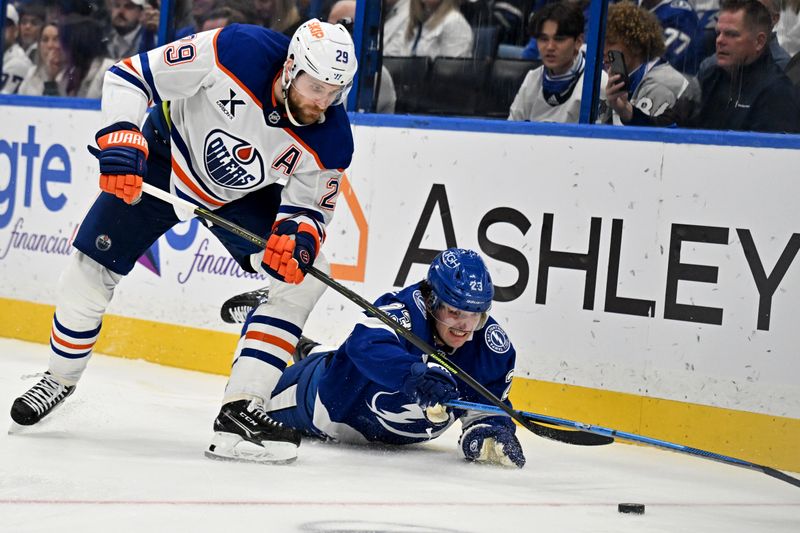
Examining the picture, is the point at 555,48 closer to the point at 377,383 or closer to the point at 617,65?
the point at 617,65

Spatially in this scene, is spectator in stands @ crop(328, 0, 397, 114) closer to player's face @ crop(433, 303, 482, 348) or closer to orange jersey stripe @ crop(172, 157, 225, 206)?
orange jersey stripe @ crop(172, 157, 225, 206)

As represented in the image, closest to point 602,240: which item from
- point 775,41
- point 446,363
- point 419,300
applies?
point 775,41

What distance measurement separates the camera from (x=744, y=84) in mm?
4117

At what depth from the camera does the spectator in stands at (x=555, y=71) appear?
447cm

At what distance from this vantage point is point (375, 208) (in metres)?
4.77

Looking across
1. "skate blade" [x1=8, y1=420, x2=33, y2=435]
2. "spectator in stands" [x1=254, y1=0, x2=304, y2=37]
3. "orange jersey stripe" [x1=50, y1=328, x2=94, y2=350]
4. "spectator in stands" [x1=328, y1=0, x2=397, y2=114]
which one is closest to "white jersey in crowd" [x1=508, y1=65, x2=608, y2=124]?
"spectator in stands" [x1=328, y1=0, x2=397, y2=114]

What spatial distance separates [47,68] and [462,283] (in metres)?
3.51

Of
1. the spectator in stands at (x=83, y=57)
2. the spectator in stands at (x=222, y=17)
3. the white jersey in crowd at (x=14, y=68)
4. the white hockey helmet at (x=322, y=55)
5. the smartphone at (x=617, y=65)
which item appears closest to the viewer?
the white hockey helmet at (x=322, y=55)

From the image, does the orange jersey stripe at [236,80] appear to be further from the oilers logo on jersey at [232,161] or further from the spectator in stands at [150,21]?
the spectator in stands at [150,21]

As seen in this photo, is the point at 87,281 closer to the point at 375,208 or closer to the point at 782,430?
the point at 375,208

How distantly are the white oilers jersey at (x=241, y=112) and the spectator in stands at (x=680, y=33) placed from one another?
58.2 inches

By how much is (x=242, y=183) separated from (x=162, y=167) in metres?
0.28

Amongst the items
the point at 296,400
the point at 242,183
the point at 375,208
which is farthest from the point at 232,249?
the point at 375,208

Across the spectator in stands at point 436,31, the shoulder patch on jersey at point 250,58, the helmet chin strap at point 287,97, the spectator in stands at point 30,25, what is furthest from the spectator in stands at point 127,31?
the helmet chin strap at point 287,97
